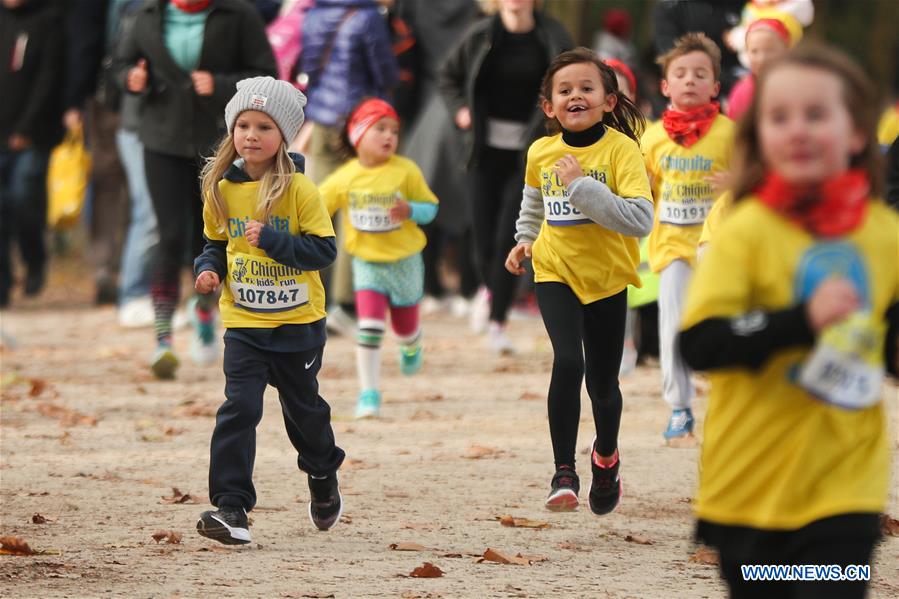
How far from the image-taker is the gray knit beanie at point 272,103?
664 centimetres

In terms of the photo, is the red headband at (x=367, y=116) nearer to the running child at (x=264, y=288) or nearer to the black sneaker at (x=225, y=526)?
the running child at (x=264, y=288)

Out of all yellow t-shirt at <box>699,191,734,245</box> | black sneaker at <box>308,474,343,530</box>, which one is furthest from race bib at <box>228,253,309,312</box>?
yellow t-shirt at <box>699,191,734,245</box>

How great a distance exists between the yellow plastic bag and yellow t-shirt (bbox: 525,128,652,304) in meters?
9.66

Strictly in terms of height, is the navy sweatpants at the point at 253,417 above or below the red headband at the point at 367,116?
below

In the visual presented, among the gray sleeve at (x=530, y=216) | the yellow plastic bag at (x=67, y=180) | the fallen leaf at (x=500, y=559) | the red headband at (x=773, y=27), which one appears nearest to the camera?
the fallen leaf at (x=500, y=559)

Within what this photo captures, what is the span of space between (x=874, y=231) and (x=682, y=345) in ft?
1.68

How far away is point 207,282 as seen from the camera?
20.8ft

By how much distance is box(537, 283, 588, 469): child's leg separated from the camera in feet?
22.1

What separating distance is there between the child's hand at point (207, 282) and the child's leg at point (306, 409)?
1.17ft

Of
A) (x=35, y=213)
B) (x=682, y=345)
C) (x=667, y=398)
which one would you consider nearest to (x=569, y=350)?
(x=667, y=398)

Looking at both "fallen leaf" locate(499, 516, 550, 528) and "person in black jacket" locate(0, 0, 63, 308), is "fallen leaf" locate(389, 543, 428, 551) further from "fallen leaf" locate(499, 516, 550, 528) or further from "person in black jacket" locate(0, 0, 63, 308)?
"person in black jacket" locate(0, 0, 63, 308)

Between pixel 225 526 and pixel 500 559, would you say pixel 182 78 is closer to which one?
pixel 225 526

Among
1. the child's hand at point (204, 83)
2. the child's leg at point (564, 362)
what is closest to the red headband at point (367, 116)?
the child's hand at point (204, 83)

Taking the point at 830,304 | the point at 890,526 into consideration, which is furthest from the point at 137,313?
the point at 830,304
